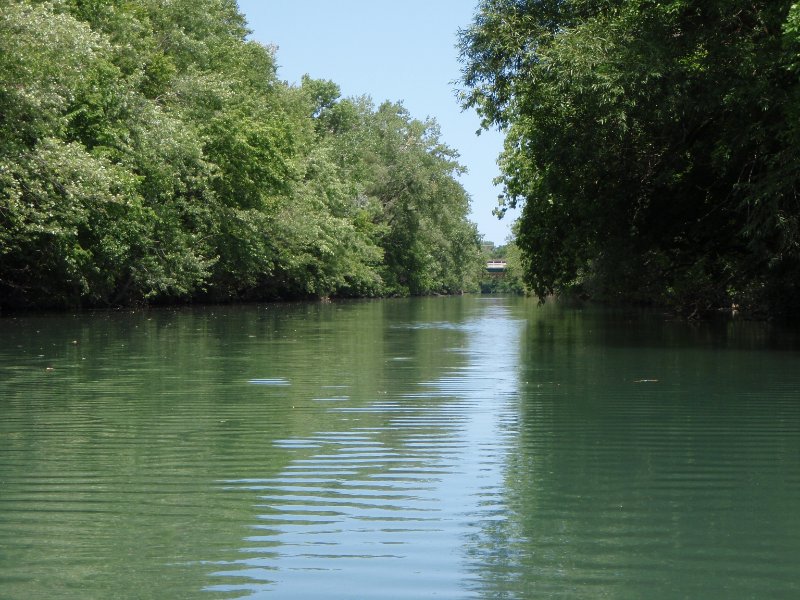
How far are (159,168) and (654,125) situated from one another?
19.1 meters

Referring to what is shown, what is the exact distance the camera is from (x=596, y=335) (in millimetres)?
26750

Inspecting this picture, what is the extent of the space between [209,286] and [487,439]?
45167mm

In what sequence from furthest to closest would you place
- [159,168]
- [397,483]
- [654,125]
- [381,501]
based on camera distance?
1. [159,168]
2. [654,125]
3. [397,483]
4. [381,501]

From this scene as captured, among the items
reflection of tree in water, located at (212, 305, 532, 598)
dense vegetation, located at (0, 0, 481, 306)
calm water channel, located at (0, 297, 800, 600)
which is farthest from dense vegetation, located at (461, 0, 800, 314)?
dense vegetation, located at (0, 0, 481, 306)

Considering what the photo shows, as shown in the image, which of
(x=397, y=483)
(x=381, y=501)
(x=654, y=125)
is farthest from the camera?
(x=654, y=125)

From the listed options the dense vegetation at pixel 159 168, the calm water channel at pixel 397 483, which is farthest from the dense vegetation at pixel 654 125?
the dense vegetation at pixel 159 168

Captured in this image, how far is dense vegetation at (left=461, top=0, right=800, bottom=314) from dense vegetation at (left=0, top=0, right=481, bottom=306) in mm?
10320

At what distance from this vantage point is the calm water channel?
4.94 metres

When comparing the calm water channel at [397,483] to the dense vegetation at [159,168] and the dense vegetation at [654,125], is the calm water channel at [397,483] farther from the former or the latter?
the dense vegetation at [159,168]

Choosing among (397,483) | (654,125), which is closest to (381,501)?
(397,483)

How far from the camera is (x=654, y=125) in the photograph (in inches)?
920

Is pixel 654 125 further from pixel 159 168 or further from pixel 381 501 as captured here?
pixel 159 168

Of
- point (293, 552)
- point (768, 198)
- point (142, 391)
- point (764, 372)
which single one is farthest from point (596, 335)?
point (293, 552)

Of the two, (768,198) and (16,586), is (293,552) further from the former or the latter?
(768,198)
